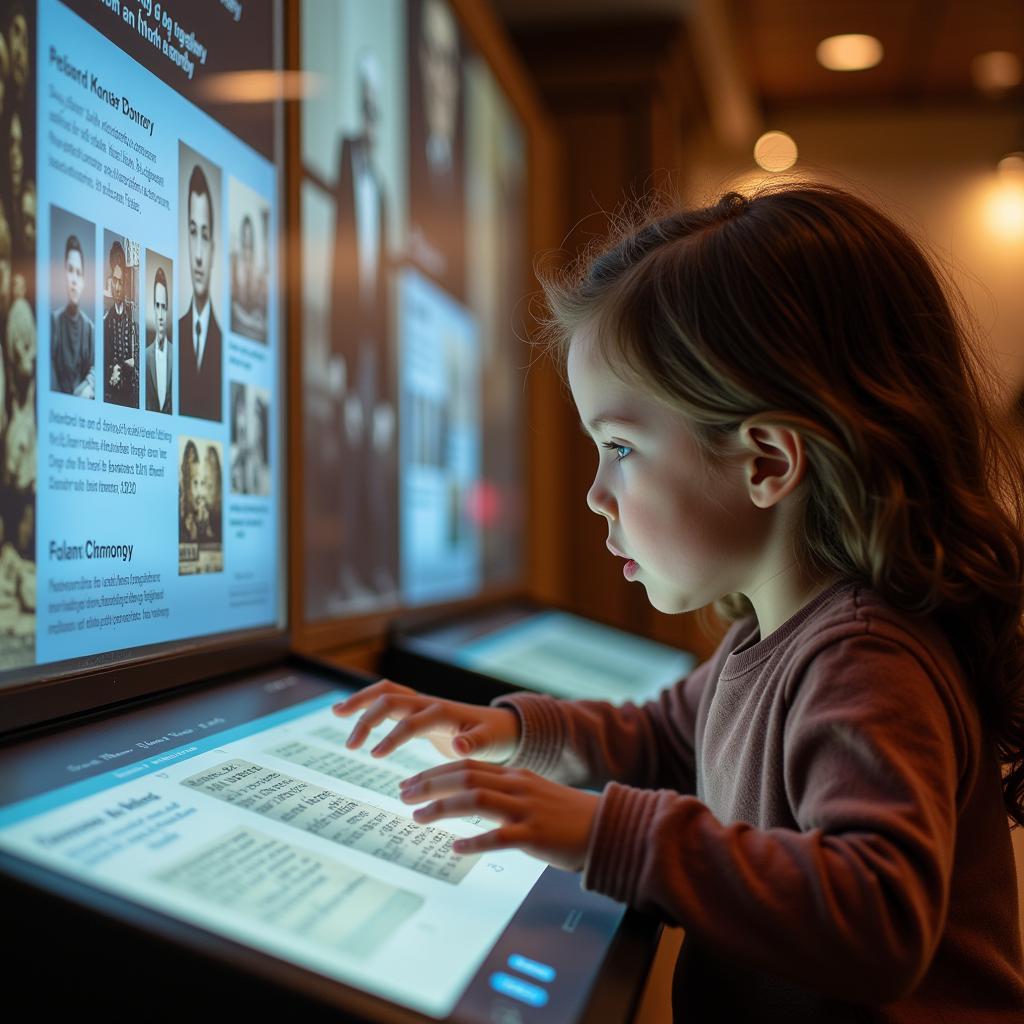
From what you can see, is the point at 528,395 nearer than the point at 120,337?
No

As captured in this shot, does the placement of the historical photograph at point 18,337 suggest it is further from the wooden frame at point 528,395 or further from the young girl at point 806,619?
the wooden frame at point 528,395

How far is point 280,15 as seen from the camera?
3.95 feet

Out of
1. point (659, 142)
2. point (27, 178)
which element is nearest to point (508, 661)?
point (27, 178)

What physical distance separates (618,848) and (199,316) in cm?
62

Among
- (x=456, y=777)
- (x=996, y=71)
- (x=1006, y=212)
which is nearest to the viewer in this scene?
(x=456, y=777)

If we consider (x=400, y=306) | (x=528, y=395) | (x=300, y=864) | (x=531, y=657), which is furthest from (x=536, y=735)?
(x=528, y=395)

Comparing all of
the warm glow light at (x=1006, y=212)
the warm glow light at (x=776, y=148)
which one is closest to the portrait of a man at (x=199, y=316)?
the warm glow light at (x=776, y=148)

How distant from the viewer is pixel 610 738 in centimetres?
111

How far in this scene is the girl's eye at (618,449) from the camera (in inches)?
36.0

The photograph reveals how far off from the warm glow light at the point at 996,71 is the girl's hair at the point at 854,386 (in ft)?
11.4

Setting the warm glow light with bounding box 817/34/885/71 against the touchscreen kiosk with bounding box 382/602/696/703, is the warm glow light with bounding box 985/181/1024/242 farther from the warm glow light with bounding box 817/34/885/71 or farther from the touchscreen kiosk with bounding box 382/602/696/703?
the touchscreen kiosk with bounding box 382/602/696/703

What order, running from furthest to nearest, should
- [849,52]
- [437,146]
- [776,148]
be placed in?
1. [776,148]
2. [849,52]
3. [437,146]

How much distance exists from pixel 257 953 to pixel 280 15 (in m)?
1.04

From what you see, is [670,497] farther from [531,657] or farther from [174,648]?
[531,657]
